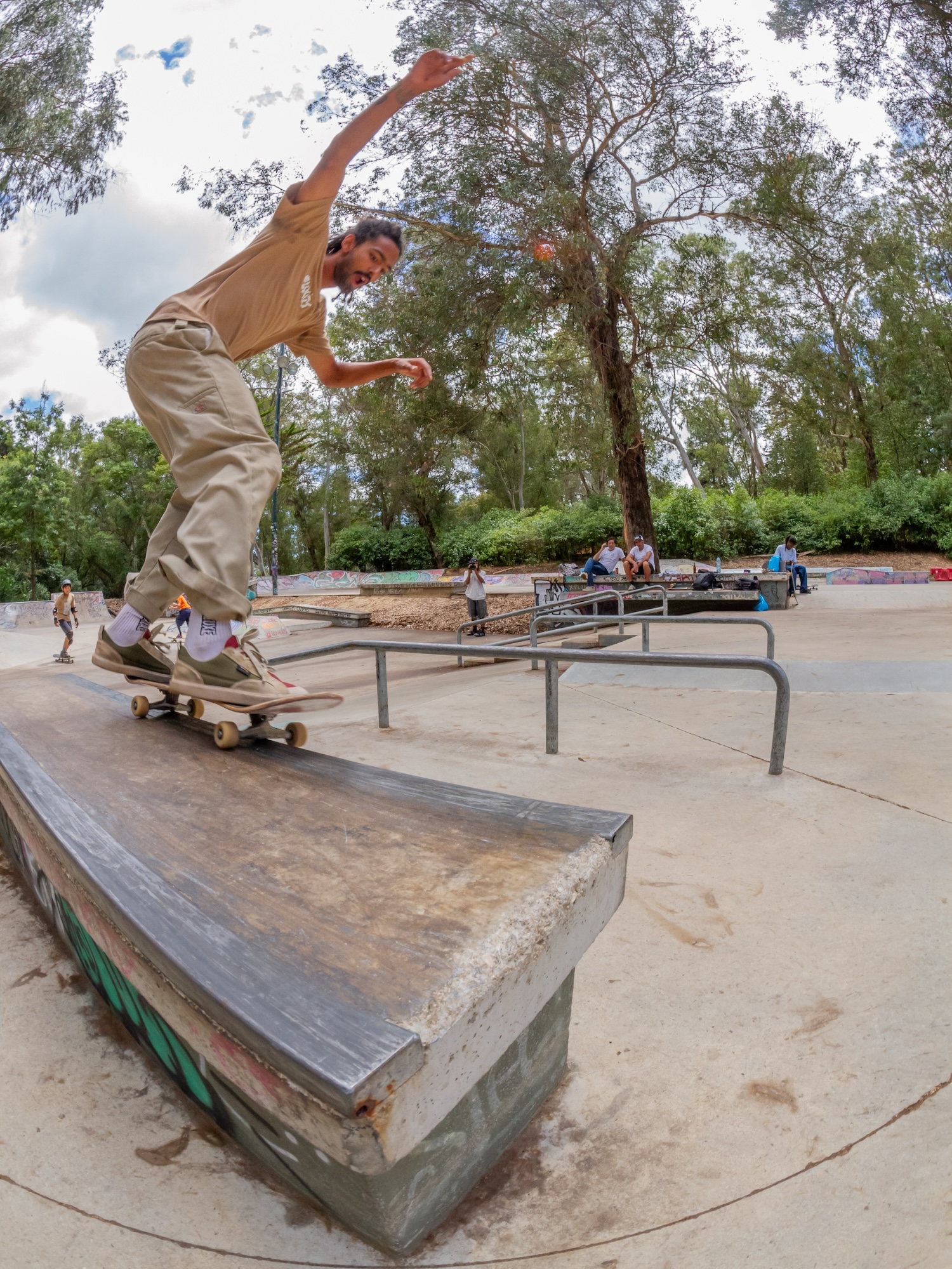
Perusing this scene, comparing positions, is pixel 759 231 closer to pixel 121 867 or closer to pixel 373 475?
pixel 121 867

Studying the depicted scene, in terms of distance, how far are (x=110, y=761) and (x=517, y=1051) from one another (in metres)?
1.30

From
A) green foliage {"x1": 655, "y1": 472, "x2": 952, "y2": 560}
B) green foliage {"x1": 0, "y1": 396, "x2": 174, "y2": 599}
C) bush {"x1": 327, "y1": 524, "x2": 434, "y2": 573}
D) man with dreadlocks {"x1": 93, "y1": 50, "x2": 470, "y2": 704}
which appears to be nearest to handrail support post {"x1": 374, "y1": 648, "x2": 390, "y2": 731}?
man with dreadlocks {"x1": 93, "y1": 50, "x2": 470, "y2": 704}

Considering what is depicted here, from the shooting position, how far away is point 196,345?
82.4 inches

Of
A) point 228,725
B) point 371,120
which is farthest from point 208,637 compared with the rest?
point 371,120

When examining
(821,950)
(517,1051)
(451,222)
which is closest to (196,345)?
(517,1051)

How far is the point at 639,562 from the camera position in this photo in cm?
1391

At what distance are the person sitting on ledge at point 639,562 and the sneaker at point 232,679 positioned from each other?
1198cm

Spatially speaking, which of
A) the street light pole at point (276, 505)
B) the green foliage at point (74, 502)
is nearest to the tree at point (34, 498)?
the green foliage at point (74, 502)

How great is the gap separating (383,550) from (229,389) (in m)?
30.9

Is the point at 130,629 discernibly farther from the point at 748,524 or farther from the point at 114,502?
the point at 114,502

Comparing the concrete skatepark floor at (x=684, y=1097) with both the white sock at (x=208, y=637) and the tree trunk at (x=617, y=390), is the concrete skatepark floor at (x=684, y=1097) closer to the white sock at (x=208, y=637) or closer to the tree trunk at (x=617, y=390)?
the white sock at (x=208, y=637)

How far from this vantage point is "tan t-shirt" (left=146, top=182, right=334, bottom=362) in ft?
7.14

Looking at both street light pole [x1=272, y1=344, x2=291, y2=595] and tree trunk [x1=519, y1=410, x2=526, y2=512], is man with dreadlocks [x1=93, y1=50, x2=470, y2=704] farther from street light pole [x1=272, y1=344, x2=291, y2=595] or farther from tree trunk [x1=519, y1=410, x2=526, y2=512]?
Result: tree trunk [x1=519, y1=410, x2=526, y2=512]

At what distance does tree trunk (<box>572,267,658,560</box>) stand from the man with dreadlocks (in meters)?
12.0
